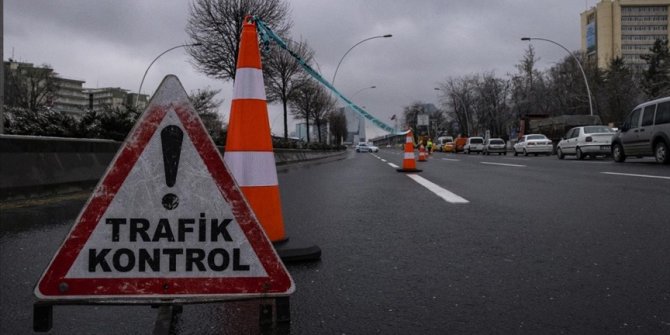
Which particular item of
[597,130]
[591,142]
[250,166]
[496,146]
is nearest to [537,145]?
[496,146]

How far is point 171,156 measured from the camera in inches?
76.1

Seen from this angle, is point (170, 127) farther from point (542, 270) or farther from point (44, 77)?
point (44, 77)

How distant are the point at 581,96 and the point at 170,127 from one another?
6090cm

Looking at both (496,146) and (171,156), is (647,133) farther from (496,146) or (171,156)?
(496,146)

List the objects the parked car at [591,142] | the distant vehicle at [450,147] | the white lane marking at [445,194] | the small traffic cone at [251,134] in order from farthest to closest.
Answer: the distant vehicle at [450,147] < the parked car at [591,142] < the white lane marking at [445,194] < the small traffic cone at [251,134]

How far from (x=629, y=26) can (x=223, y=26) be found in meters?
126

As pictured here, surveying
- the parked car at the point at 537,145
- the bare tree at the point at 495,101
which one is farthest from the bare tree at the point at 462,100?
the parked car at the point at 537,145

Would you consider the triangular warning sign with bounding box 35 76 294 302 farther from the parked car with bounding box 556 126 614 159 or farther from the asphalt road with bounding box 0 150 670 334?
the parked car with bounding box 556 126 614 159

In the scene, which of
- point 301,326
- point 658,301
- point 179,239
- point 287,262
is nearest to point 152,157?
point 179,239

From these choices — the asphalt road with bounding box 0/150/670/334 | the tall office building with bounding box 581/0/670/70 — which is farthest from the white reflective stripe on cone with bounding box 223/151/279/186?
the tall office building with bounding box 581/0/670/70

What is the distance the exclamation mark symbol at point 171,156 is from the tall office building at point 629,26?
444 feet

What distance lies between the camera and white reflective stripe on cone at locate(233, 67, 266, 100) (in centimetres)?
291

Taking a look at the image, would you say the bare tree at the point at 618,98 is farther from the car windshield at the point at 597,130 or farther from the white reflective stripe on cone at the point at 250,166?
the white reflective stripe on cone at the point at 250,166

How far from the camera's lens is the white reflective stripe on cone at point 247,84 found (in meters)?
2.91
